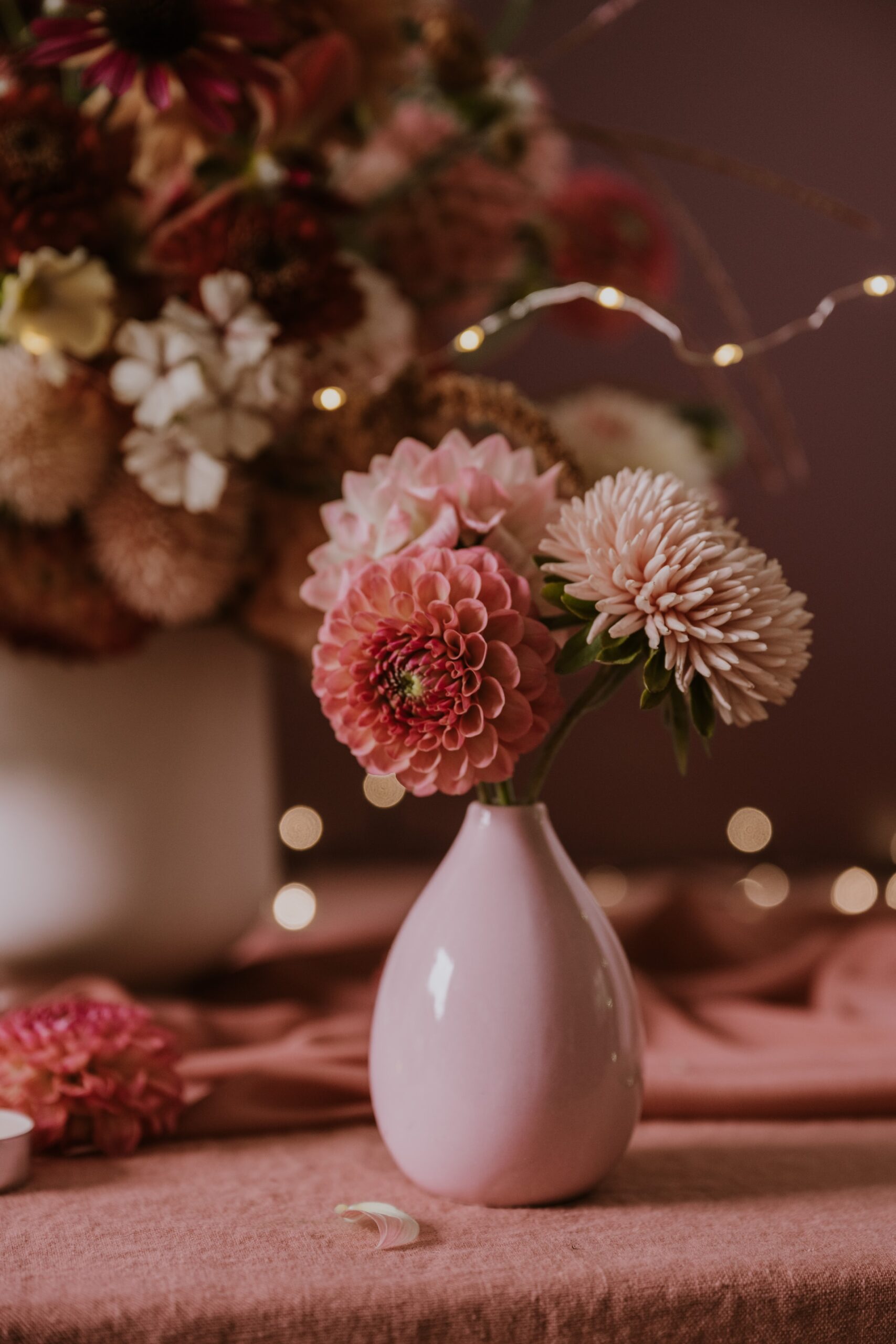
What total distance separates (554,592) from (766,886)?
84 centimetres

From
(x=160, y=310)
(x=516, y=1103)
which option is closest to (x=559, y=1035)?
(x=516, y=1103)

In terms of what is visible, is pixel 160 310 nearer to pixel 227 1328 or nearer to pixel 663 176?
pixel 227 1328

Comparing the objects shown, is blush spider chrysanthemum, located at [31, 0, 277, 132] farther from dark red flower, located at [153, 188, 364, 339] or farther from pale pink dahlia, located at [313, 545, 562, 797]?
pale pink dahlia, located at [313, 545, 562, 797]

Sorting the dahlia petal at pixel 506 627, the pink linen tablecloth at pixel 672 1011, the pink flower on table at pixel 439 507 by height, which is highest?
the pink flower on table at pixel 439 507

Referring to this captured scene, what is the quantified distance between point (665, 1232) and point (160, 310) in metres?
0.51

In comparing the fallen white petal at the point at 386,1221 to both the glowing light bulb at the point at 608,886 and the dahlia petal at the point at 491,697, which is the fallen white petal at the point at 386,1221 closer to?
the dahlia petal at the point at 491,697

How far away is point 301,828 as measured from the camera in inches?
51.9

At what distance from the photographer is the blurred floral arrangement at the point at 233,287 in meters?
0.57

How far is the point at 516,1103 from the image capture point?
0.43 meters

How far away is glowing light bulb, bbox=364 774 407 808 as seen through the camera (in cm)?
130

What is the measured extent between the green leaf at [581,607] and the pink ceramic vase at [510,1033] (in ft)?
0.29

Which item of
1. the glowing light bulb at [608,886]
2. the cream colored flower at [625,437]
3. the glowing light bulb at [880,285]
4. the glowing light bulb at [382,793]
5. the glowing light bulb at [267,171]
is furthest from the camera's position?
the glowing light bulb at [382,793]

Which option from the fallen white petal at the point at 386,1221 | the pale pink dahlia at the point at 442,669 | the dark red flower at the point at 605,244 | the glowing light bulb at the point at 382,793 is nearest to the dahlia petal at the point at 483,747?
the pale pink dahlia at the point at 442,669

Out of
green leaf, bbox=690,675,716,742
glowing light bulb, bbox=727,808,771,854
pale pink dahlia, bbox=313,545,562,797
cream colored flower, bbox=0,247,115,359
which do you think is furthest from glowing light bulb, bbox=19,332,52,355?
glowing light bulb, bbox=727,808,771,854
